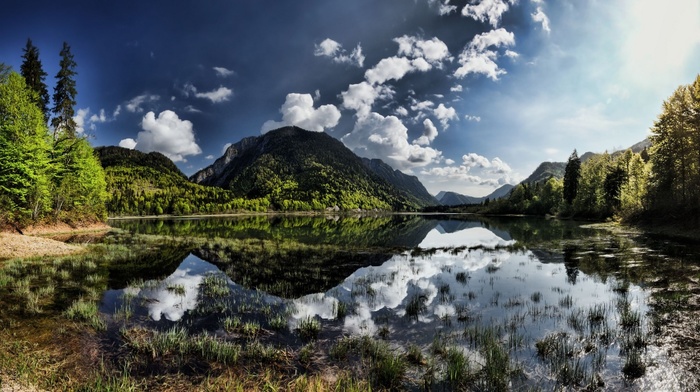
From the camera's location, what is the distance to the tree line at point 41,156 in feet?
140

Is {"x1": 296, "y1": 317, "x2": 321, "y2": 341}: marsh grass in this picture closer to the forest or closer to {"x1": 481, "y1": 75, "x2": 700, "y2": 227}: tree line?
the forest

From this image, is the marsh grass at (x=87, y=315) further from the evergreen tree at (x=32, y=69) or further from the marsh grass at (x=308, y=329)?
the evergreen tree at (x=32, y=69)

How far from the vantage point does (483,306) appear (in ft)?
57.1

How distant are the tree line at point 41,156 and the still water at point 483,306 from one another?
32.5m

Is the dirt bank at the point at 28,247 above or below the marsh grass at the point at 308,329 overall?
above

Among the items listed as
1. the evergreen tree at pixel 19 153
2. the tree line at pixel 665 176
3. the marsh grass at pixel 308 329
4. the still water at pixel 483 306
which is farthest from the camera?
the tree line at pixel 665 176

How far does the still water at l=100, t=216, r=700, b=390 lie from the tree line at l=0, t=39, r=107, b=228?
3245cm

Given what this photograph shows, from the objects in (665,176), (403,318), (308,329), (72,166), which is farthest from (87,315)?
(665,176)

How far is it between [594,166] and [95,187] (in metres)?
142

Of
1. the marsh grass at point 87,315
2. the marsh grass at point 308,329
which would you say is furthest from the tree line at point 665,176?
the marsh grass at point 87,315

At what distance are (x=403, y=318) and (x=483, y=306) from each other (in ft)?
16.6

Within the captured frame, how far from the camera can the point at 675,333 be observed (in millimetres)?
12375

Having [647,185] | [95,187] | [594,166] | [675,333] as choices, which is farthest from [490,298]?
[594,166]

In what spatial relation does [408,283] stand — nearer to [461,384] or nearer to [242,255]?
[461,384]
